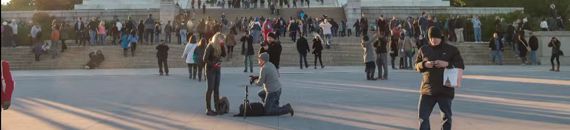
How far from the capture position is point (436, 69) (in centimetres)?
725

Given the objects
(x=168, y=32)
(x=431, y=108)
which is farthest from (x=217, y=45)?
(x=168, y=32)

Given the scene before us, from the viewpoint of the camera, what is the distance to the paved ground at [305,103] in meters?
9.63

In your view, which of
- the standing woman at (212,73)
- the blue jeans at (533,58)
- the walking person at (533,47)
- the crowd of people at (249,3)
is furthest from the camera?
the crowd of people at (249,3)

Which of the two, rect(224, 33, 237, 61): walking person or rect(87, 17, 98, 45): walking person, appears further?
rect(87, 17, 98, 45): walking person

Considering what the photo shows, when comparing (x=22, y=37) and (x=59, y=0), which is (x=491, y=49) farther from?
(x=59, y=0)

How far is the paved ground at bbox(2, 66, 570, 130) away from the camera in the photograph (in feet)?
31.6

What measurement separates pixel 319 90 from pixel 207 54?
465 centimetres

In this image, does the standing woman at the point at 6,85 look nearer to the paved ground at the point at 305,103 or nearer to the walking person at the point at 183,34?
the paved ground at the point at 305,103

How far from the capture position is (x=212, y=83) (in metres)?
10.7

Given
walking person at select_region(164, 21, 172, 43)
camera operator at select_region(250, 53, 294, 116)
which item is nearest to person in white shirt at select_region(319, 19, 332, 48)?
walking person at select_region(164, 21, 172, 43)

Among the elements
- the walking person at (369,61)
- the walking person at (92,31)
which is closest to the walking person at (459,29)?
the walking person at (369,61)

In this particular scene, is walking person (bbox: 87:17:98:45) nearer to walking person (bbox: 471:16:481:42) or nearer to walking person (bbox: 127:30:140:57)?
walking person (bbox: 127:30:140:57)

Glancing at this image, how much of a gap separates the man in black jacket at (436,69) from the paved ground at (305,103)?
Result: 1738mm

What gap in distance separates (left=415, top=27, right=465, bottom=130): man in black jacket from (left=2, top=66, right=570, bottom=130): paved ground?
68.4 inches
